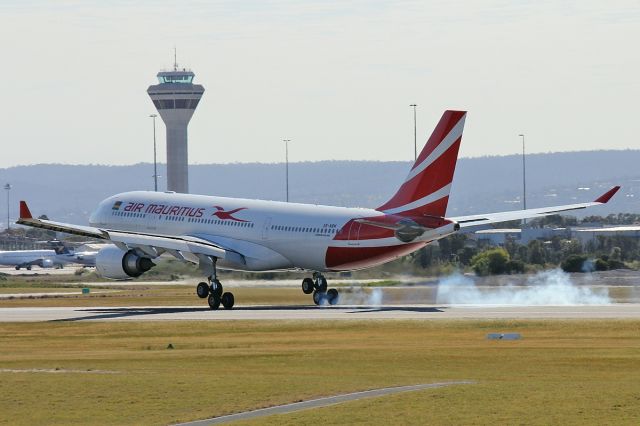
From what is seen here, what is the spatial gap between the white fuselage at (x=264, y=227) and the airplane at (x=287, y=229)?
0.05 metres

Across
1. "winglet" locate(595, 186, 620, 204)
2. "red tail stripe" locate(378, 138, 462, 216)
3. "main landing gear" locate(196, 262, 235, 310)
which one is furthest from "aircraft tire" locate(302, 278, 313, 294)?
"winglet" locate(595, 186, 620, 204)

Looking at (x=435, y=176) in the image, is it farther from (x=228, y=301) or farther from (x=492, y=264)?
(x=492, y=264)

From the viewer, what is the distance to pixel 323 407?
1390 inches

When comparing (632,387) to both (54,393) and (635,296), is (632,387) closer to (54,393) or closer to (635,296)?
(54,393)


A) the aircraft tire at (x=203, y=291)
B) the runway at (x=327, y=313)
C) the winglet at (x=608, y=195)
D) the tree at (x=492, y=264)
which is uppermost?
the winglet at (x=608, y=195)

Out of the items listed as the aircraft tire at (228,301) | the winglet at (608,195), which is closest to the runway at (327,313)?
the aircraft tire at (228,301)

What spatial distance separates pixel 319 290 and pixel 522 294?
1135 cm

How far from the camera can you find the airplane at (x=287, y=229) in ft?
230

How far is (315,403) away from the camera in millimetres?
36281

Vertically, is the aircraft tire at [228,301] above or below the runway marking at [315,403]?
above

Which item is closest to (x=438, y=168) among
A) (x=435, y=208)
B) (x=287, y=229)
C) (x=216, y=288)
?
(x=435, y=208)

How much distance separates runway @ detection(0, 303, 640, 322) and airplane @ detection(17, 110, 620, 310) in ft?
8.20

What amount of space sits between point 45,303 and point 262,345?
109 ft

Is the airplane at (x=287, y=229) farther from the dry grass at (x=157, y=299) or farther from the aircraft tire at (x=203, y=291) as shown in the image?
the dry grass at (x=157, y=299)
